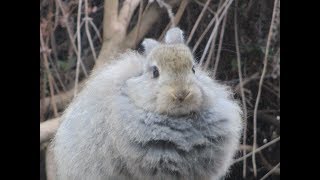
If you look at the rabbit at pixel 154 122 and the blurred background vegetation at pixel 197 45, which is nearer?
the rabbit at pixel 154 122

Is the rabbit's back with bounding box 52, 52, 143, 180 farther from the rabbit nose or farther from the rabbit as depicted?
the rabbit nose

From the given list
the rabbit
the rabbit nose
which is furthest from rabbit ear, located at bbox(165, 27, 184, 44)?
the rabbit nose

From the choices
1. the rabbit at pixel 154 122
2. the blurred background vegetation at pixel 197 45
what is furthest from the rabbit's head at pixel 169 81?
the blurred background vegetation at pixel 197 45

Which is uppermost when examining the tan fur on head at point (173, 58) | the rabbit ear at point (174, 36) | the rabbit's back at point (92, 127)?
the rabbit ear at point (174, 36)

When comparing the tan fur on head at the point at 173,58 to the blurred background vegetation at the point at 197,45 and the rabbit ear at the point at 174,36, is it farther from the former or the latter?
the blurred background vegetation at the point at 197,45

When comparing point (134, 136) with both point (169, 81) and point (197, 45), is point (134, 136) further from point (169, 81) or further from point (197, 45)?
point (197, 45)

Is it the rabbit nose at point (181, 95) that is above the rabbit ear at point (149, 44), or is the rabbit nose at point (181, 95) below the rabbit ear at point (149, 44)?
below

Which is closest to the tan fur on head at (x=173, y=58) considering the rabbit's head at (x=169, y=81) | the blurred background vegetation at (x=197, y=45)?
the rabbit's head at (x=169, y=81)
